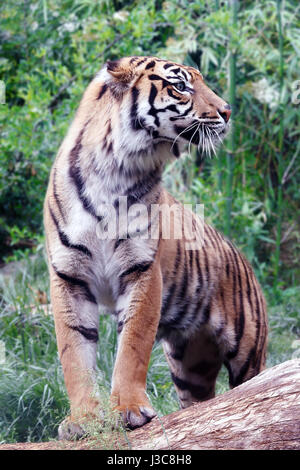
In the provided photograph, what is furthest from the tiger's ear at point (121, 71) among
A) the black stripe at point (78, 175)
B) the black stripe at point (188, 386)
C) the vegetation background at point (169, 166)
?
the black stripe at point (188, 386)

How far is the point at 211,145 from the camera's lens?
116 inches

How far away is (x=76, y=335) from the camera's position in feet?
9.71

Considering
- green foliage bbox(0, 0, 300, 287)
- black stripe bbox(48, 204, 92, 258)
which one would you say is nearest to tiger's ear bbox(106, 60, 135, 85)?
black stripe bbox(48, 204, 92, 258)

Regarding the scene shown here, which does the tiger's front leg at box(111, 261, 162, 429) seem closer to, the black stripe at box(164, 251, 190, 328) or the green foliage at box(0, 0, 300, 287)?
the black stripe at box(164, 251, 190, 328)

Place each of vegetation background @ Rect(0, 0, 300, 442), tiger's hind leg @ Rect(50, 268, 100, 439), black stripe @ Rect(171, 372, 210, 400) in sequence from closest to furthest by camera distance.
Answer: tiger's hind leg @ Rect(50, 268, 100, 439) < black stripe @ Rect(171, 372, 210, 400) < vegetation background @ Rect(0, 0, 300, 442)

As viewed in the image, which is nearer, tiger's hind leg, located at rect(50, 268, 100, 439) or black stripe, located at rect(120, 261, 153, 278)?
tiger's hind leg, located at rect(50, 268, 100, 439)

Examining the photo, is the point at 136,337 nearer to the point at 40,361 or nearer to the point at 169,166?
the point at 40,361

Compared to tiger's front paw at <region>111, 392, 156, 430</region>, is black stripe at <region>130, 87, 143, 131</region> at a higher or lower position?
higher

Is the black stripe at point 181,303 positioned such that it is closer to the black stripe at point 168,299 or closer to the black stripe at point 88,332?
the black stripe at point 168,299

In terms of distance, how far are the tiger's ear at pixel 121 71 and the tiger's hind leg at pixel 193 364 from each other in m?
1.35

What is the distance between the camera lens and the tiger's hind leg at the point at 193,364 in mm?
3688

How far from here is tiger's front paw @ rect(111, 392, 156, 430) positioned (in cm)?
276
